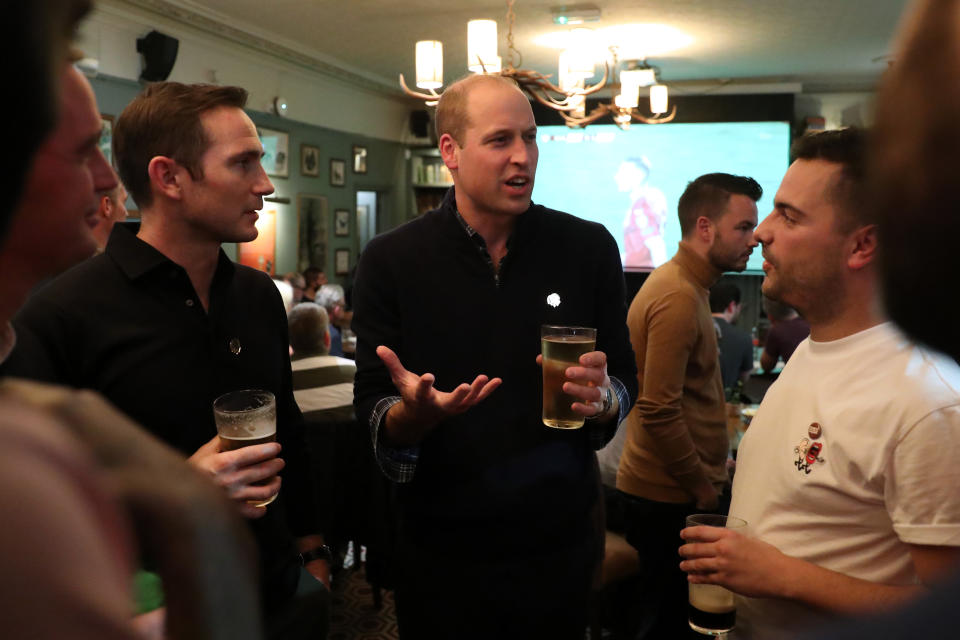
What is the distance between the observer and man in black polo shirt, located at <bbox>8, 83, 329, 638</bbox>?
150 centimetres

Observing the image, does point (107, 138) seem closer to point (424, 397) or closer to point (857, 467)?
point (424, 397)

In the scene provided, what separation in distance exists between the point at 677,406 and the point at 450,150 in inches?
47.8

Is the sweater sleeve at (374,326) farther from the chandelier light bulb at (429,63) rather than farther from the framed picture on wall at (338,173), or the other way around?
the framed picture on wall at (338,173)

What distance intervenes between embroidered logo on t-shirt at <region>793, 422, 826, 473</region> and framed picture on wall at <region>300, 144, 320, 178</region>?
8.40 meters

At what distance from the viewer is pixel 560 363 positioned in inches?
63.1

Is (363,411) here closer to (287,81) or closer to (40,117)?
(40,117)

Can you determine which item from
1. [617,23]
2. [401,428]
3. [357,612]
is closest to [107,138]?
[357,612]

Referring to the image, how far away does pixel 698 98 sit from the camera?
1009cm

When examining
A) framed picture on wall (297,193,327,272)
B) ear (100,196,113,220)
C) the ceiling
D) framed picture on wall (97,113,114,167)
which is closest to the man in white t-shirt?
ear (100,196,113,220)

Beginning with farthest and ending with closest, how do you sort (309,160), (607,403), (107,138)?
(309,160) < (107,138) < (607,403)

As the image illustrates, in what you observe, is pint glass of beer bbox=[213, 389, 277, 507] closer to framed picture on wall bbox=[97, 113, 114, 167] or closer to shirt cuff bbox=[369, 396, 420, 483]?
shirt cuff bbox=[369, 396, 420, 483]

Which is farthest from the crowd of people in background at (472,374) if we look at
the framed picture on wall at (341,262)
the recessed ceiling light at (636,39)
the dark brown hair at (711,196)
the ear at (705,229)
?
the framed picture on wall at (341,262)

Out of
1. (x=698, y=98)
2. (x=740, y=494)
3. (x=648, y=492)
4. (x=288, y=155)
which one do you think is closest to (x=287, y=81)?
(x=288, y=155)

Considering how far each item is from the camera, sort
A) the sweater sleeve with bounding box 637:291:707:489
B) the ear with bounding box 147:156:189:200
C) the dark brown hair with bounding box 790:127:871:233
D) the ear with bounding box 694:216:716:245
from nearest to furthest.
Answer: the dark brown hair with bounding box 790:127:871:233 → the ear with bounding box 147:156:189:200 → the sweater sleeve with bounding box 637:291:707:489 → the ear with bounding box 694:216:716:245
